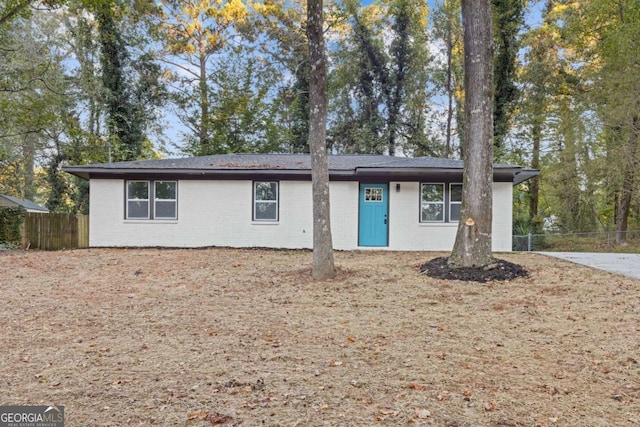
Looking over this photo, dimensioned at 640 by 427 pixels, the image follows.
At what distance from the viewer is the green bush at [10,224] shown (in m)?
12.5

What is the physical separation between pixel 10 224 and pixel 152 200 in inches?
212

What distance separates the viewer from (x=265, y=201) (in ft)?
38.1

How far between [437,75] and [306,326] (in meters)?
20.0

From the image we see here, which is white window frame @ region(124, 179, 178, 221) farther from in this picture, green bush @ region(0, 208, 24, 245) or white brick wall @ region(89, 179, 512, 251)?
green bush @ region(0, 208, 24, 245)

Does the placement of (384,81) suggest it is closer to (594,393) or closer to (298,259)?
(298,259)

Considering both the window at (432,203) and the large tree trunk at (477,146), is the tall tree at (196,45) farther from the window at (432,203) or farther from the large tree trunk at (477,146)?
the large tree trunk at (477,146)

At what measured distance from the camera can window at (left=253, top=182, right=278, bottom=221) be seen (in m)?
11.6

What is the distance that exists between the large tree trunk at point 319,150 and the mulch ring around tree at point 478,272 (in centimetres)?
199

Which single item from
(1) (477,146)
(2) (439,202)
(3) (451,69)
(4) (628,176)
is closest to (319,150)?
(1) (477,146)

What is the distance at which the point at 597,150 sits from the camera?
15141 millimetres

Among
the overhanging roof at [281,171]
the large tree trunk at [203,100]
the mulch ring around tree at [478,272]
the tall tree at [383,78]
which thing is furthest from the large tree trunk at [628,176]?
the large tree trunk at [203,100]

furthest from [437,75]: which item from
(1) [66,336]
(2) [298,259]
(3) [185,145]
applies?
(1) [66,336]

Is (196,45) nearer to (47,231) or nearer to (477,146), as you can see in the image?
(47,231)

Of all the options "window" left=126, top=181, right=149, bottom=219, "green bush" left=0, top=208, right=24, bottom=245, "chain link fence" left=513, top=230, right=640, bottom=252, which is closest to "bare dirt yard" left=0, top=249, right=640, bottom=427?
"window" left=126, top=181, right=149, bottom=219
